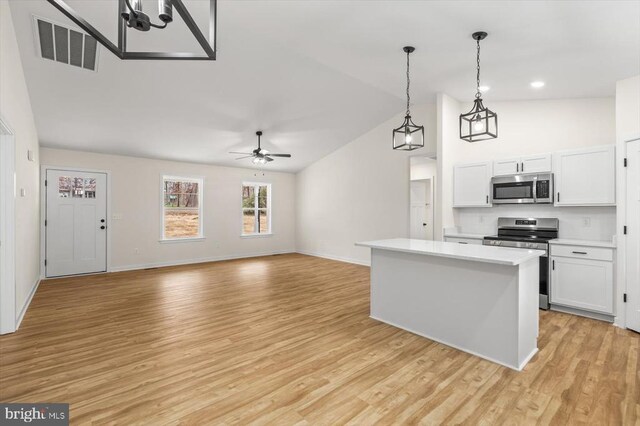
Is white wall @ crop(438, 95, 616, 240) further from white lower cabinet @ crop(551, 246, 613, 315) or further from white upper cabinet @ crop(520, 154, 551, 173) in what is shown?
white lower cabinet @ crop(551, 246, 613, 315)

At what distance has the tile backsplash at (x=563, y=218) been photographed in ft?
13.2

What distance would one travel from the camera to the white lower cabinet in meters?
3.60

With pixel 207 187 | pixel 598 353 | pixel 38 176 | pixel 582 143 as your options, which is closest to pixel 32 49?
pixel 38 176

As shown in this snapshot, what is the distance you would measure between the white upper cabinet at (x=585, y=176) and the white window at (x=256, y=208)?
21.9 ft

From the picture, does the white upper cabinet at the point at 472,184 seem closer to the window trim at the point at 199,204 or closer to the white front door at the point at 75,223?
the window trim at the point at 199,204

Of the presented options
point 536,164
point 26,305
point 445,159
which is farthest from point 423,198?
point 26,305

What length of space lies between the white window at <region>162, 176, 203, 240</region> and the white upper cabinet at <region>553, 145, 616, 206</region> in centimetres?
702

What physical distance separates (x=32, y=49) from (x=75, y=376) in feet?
11.5

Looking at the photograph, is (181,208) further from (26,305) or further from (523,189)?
(523,189)

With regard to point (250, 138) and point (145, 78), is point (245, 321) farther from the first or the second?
point (250, 138)

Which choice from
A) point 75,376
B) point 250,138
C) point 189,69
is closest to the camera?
point 75,376

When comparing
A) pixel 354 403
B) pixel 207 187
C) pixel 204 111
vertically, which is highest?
pixel 204 111

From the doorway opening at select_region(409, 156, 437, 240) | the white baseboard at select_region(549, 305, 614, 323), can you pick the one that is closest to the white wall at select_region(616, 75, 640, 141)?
the white baseboard at select_region(549, 305, 614, 323)

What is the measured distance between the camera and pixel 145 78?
13.9 feet
